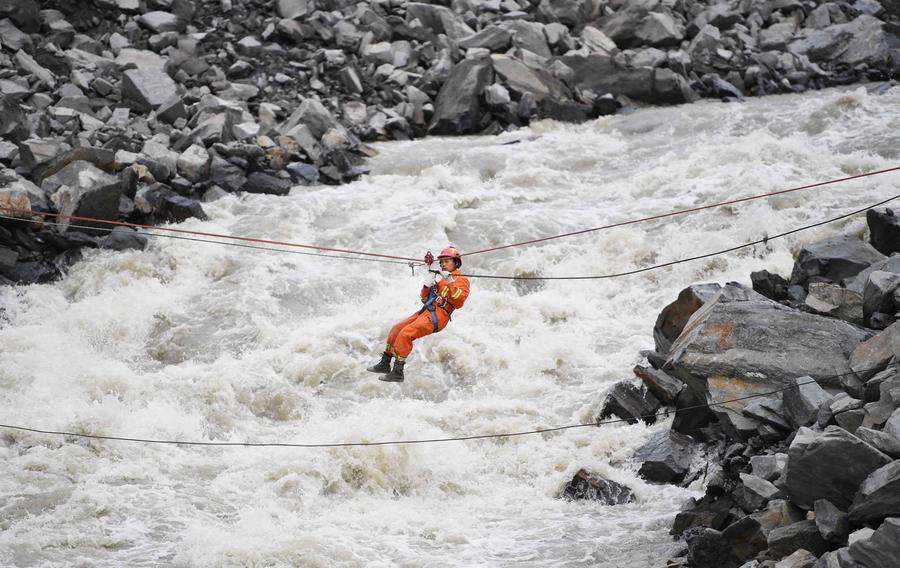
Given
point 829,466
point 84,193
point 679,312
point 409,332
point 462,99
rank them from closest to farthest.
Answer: point 829,466 → point 409,332 → point 679,312 → point 84,193 → point 462,99

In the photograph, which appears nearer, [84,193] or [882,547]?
[882,547]

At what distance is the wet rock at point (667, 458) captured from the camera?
9.94 meters

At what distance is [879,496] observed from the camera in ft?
20.7

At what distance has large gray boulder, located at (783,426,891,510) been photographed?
21.9 ft

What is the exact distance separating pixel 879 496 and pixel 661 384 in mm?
4699

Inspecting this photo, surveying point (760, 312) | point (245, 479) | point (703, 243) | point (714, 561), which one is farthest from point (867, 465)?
point (703, 243)

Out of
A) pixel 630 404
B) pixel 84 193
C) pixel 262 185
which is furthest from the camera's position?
pixel 262 185

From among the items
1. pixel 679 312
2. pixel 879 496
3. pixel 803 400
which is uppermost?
pixel 879 496

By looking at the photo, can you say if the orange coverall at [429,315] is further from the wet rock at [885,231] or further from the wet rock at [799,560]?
the wet rock at [885,231]

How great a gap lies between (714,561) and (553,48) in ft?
64.2

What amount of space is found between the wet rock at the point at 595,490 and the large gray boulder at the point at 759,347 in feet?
4.60

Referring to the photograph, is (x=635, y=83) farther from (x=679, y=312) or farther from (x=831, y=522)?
(x=831, y=522)

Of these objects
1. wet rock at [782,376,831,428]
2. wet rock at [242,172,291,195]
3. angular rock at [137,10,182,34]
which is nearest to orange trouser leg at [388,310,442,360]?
wet rock at [782,376,831,428]

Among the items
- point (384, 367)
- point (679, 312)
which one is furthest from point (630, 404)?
point (384, 367)
